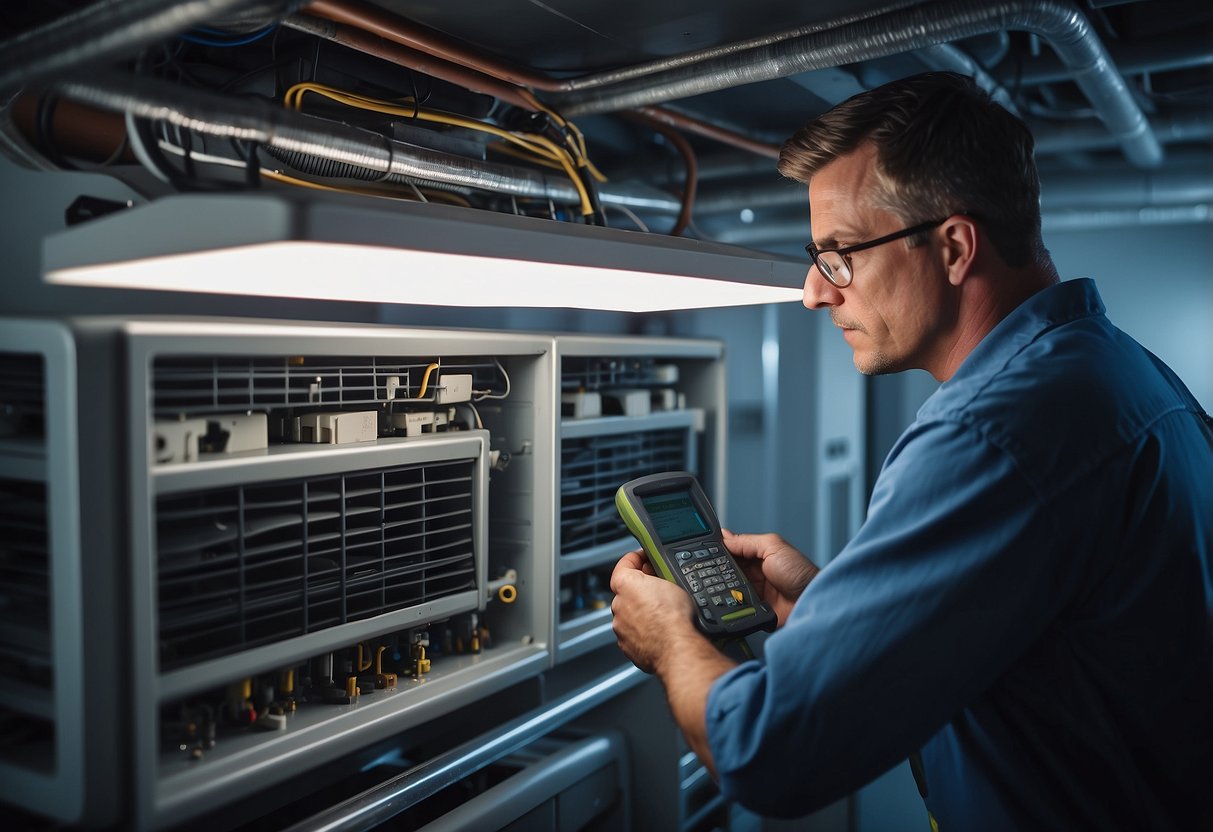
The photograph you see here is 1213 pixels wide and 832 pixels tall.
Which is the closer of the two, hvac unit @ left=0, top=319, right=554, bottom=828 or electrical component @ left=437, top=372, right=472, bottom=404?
hvac unit @ left=0, top=319, right=554, bottom=828

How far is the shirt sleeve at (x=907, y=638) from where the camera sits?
0.83 meters

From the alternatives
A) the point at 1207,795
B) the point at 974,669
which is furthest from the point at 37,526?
the point at 1207,795

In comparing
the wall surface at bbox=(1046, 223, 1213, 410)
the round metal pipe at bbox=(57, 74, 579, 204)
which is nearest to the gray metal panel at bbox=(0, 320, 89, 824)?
the round metal pipe at bbox=(57, 74, 579, 204)

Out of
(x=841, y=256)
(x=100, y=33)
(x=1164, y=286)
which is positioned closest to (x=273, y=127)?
(x=100, y=33)

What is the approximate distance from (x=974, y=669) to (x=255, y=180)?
0.84 m

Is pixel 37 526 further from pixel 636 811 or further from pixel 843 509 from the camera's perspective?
pixel 843 509

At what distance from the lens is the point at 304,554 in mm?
1021

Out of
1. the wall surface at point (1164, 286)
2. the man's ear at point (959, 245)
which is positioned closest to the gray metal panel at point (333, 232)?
the man's ear at point (959, 245)

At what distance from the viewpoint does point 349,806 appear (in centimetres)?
115

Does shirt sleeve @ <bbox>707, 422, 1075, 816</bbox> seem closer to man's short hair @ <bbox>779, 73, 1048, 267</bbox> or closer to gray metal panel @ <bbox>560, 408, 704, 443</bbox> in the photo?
man's short hair @ <bbox>779, 73, 1048, 267</bbox>

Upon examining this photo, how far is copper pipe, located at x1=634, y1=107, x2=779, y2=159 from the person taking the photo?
1641mm

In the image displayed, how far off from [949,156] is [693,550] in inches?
24.0

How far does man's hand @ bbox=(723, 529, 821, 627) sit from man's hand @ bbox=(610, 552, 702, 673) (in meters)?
0.21

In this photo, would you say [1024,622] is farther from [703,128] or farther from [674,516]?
[703,128]
